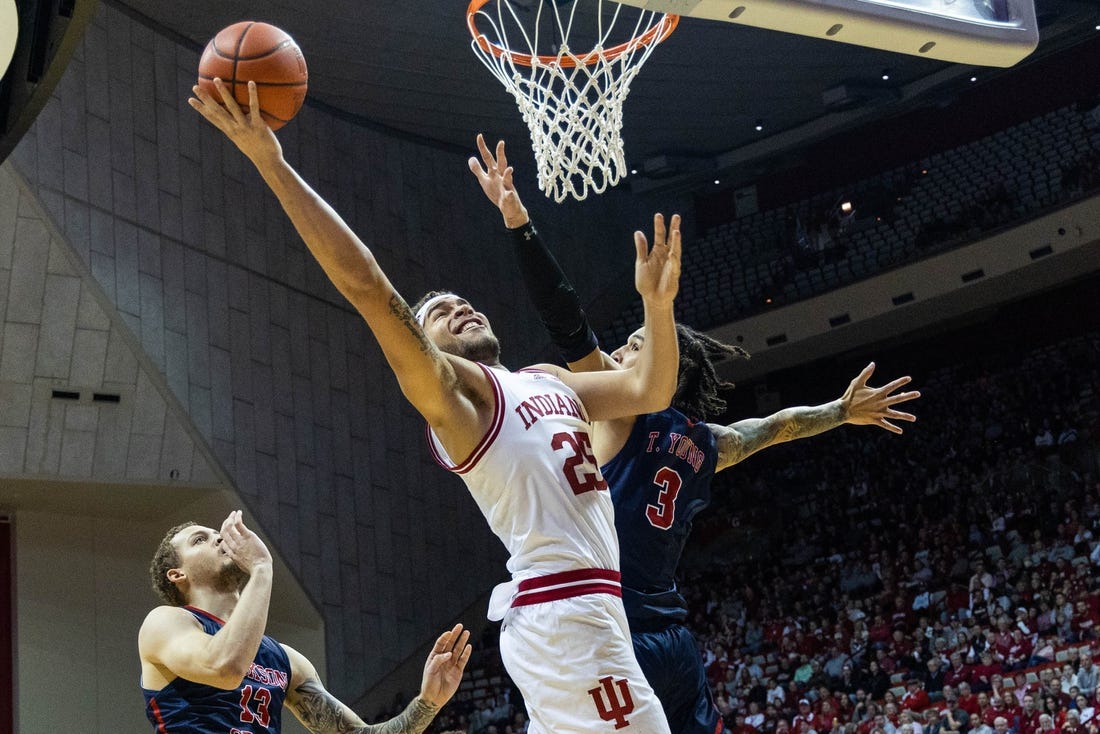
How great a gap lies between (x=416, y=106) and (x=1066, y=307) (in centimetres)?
1230

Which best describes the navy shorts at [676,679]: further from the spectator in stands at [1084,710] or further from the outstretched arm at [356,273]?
the spectator in stands at [1084,710]

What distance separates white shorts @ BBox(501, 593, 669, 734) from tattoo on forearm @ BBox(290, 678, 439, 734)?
1386mm

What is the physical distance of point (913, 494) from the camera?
2119 cm

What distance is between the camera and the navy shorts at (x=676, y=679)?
4203mm

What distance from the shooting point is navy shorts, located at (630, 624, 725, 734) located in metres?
4.20

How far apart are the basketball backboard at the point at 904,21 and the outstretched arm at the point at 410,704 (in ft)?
9.36

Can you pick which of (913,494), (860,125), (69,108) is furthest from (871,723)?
(860,125)

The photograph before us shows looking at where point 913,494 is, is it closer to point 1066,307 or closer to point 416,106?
point 1066,307

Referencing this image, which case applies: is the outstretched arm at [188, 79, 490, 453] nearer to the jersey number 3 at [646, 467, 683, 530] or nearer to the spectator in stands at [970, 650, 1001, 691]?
the jersey number 3 at [646, 467, 683, 530]

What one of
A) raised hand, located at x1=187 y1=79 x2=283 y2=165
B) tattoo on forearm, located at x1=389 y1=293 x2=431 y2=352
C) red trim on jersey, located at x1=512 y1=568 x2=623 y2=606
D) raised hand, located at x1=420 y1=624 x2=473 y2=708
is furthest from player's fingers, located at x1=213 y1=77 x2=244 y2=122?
raised hand, located at x1=420 y1=624 x2=473 y2=708

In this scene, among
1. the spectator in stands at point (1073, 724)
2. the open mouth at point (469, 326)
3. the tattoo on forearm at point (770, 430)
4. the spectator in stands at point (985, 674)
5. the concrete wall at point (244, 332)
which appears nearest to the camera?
the open mouth at point (469, 326)

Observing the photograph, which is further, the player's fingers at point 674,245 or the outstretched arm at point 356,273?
the player's fingers at point 674,245

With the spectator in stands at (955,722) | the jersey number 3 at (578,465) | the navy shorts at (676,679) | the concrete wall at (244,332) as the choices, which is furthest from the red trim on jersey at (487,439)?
the concrete wall at (244,332)

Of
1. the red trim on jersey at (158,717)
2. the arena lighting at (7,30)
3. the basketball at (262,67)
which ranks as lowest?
the red trim on jersey at (158,717)
